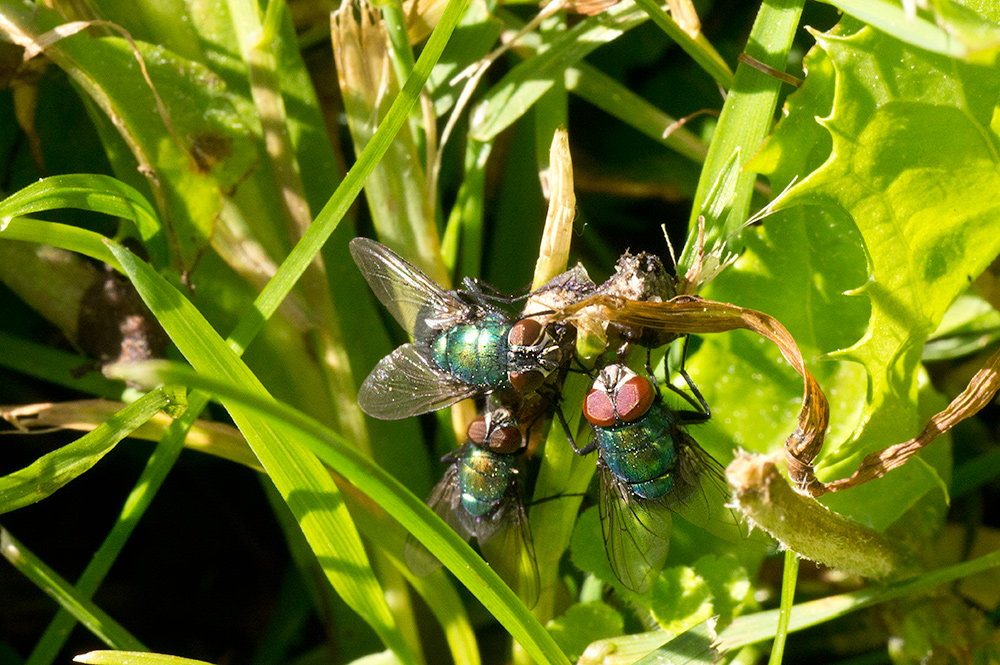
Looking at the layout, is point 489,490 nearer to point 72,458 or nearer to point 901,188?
point 72,458

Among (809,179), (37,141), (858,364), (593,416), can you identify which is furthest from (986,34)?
(37,141)

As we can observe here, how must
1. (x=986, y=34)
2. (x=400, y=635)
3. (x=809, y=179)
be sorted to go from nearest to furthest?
(x=986, y=34)
(x=809, y=179)
(x=400, y=635)

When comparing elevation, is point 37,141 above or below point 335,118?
below

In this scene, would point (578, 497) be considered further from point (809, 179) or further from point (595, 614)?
point (809, 179)

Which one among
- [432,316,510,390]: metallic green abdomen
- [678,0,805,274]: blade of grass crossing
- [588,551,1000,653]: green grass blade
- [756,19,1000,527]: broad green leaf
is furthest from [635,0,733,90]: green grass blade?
[588,551,1000,653]: green grass blade

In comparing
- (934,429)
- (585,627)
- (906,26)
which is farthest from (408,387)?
(906,26)

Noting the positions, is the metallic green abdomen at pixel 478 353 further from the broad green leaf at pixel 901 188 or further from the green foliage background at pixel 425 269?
the broad green leaf at pixel 901 188
